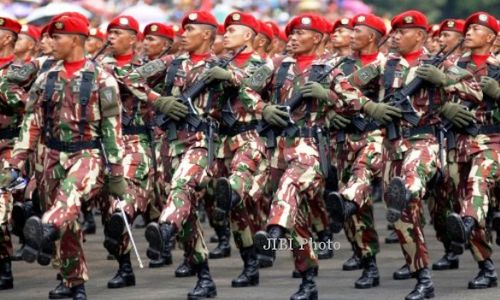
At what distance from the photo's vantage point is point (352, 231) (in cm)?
1578

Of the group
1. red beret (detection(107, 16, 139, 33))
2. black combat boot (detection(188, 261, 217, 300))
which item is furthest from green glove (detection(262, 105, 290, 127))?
red beret (detection(107, 16, 139, 33))

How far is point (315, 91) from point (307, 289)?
1610 mm

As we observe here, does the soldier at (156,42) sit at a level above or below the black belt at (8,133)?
above

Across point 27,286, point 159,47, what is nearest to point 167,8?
point 159,47

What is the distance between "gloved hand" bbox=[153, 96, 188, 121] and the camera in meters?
15.4

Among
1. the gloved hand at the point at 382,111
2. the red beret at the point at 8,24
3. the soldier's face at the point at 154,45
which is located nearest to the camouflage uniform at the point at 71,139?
the gloved hand at the point at 382,111

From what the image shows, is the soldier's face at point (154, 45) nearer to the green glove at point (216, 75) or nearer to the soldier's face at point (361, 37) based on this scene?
the soldier's face at point (361, 37)

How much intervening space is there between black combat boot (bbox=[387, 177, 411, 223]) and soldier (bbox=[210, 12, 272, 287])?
1.49 meters

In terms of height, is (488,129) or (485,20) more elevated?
(485,20)

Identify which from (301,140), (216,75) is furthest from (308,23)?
(301,140)

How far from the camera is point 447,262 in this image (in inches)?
665

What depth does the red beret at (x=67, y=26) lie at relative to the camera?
47.2 ft

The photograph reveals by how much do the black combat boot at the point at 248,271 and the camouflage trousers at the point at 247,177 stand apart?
7 cm

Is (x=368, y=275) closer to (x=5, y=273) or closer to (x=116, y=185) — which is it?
(x=116, y=185)
